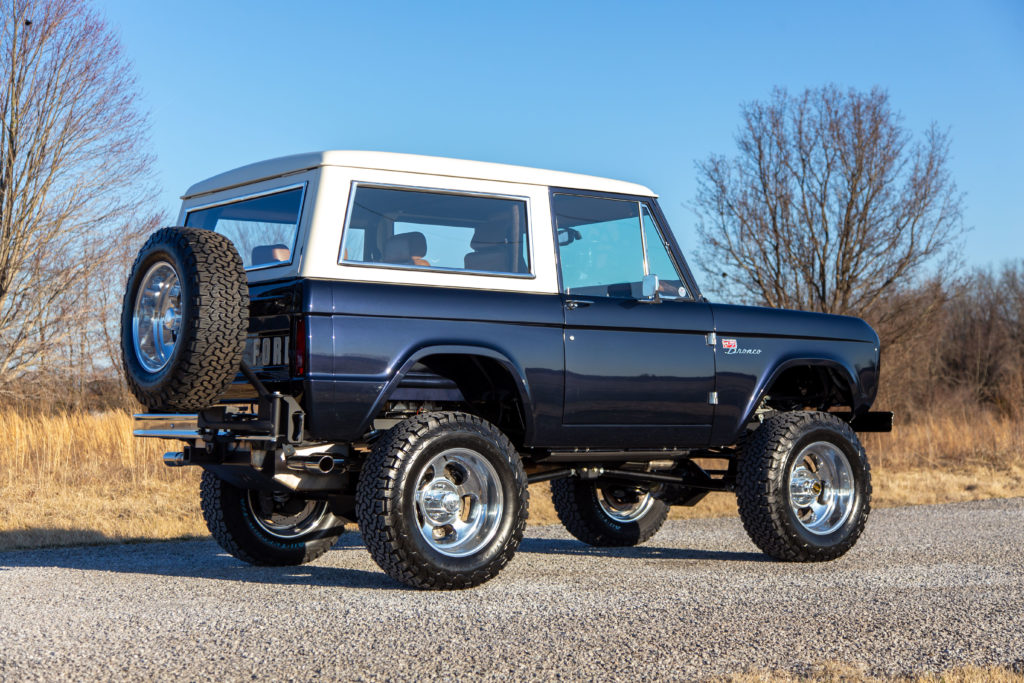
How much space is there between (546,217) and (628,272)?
2.57 feet

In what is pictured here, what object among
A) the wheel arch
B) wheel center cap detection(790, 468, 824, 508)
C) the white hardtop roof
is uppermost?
the white hardtop roof

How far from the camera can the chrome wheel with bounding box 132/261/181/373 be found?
5617 millimetres

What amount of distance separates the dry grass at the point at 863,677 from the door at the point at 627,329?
2.74 metres

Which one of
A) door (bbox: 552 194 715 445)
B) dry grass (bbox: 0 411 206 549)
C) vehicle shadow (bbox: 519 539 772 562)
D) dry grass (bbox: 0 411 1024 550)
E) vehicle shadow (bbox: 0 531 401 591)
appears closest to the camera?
vehicle shadow (bbox: 0 531 401 591)

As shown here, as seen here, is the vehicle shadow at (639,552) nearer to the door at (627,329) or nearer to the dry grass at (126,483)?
the door at (627,329)

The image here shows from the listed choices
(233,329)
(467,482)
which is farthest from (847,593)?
(233,329)

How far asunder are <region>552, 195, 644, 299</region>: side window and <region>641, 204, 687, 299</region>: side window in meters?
0.07

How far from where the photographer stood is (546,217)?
Result: 6.69m

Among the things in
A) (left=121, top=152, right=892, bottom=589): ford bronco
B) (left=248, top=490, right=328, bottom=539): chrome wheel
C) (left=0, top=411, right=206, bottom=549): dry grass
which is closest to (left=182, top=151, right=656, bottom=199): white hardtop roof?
(left=121, top=152, right=892, bottom=589): ford bronco

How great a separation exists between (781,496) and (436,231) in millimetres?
2844

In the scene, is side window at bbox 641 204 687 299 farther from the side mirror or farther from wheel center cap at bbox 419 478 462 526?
wheel center cap at bbox 419 478 462 526

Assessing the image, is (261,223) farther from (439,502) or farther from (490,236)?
(439,502)

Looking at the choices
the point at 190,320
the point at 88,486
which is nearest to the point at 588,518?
the point at 190,320

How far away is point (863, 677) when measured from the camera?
12.8 ft
